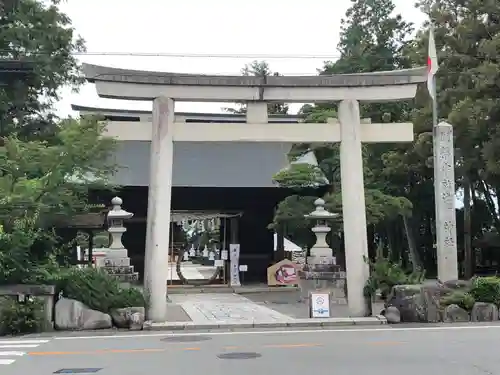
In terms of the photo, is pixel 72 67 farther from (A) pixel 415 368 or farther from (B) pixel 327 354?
(A) pixel 415 368

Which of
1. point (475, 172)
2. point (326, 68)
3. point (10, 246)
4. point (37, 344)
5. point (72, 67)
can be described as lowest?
point (37, 344)

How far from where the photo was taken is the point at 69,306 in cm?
1446

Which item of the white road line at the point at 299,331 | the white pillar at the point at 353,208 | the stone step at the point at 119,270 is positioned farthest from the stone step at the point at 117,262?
the white pillar at the point at 353,208

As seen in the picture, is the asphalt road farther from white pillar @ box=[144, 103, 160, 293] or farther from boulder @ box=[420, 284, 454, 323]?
white pillar @ box=[144, 103, 160, 293]

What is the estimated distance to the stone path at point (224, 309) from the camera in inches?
622

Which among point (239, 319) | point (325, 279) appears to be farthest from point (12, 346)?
point (325, 279)

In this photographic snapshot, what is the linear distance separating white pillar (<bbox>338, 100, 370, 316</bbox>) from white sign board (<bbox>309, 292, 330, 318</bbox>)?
2.37 ft

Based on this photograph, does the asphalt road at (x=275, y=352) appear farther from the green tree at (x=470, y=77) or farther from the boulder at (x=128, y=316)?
the green tree at (x=470, y=77)

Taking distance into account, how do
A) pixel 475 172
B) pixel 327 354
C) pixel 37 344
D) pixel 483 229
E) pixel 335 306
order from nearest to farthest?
1. pixel 327 354
2. pixel 37 344
3. pixel 335 306
4. pixel 475 172
5. pixel 483 229

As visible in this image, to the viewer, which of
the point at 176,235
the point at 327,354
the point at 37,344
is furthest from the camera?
the point at 176,235

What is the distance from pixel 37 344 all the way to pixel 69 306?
2246 millimetres

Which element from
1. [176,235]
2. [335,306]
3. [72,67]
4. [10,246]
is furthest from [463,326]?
[176,235]

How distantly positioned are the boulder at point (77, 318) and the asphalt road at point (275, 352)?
1.10 metres

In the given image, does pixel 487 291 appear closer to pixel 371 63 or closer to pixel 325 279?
pixel 325 279
